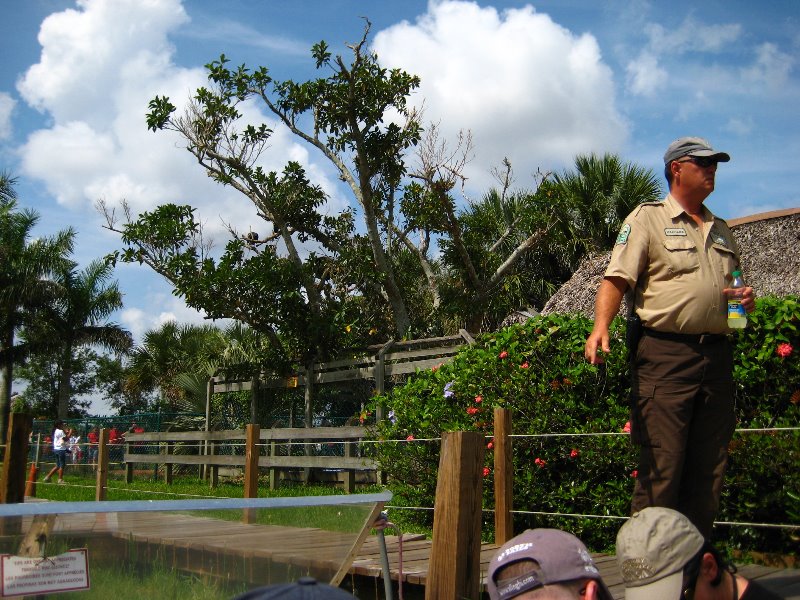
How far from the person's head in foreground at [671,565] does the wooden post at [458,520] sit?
149 cm

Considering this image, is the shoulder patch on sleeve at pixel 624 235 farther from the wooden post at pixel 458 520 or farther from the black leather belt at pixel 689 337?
the wooden post at pixel 458 520

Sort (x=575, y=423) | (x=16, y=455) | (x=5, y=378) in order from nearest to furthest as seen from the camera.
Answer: (x=575, y=423)
(x=16, y=455)
(x=5, y=378)

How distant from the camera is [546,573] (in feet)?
6.33

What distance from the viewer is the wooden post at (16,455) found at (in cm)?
602

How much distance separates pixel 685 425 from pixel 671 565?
149cm

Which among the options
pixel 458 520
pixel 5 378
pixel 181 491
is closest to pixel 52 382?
pixel 5 378

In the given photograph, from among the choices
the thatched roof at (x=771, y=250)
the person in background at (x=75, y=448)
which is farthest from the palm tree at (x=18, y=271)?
the thatched roof at (x=771, y=250)

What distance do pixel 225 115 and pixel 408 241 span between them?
3759mm

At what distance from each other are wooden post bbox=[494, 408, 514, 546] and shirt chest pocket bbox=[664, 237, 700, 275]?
7.39 feet

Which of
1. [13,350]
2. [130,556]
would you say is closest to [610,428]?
[130,556]

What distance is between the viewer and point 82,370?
144 feet

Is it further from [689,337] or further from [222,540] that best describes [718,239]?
[222,540]

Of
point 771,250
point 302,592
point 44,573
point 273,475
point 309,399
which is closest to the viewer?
point 302,592

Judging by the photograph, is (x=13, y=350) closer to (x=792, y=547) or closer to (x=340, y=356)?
(x=340, y=356)
